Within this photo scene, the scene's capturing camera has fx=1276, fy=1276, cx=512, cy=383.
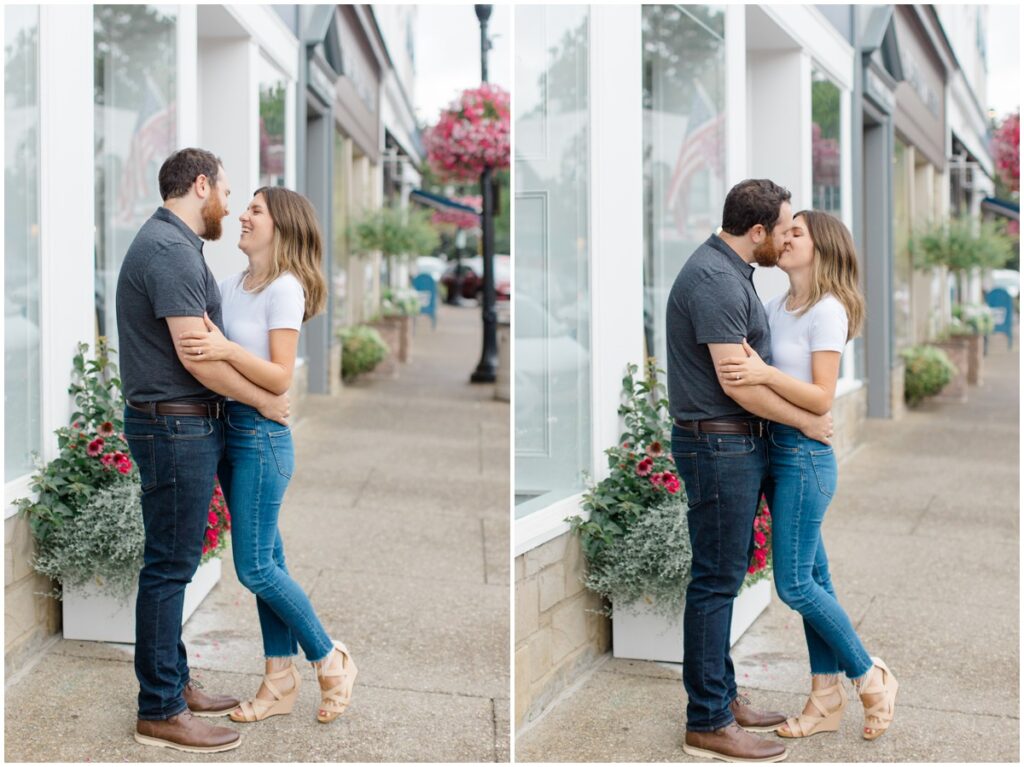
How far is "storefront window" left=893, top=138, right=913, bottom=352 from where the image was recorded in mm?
13625

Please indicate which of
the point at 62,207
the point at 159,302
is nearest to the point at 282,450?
the point at 159,302

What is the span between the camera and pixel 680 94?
5.78 meters

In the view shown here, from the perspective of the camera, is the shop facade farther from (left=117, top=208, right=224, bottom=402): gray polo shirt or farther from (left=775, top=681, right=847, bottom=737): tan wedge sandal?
(left=117, top=208, right=224, bottom=402): gray polo shirt

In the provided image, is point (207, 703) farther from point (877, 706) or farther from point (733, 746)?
point (877, 706)

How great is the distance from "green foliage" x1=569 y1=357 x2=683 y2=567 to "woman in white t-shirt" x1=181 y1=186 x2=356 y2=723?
111 cm

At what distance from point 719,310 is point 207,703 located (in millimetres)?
2077

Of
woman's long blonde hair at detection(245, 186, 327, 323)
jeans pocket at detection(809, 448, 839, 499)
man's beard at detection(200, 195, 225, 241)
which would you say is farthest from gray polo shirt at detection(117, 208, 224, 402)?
jeans pocket at detection(809, 448, 839, 499)

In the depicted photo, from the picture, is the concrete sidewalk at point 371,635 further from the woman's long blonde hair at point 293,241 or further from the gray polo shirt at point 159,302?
the woman's long blonde hair at point 293,241

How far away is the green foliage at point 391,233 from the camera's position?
1509cm

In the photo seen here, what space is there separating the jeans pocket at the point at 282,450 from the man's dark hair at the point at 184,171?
77 centimetres

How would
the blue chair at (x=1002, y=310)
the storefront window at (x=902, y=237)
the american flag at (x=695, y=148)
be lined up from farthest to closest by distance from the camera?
1. the blue chair at (x=1002, y=310)
2. the storefront window at (x=902, y=237)
3. the american flag at (x=695, y=148)

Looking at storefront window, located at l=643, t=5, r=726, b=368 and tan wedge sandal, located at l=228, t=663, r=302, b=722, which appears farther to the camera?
storefront window, located at l=643, t=5, r=726, b=368

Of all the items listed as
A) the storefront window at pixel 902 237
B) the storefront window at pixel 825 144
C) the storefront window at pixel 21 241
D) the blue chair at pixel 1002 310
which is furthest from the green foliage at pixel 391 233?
the storefront window at pixel 21 241

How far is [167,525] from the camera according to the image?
3742mm
